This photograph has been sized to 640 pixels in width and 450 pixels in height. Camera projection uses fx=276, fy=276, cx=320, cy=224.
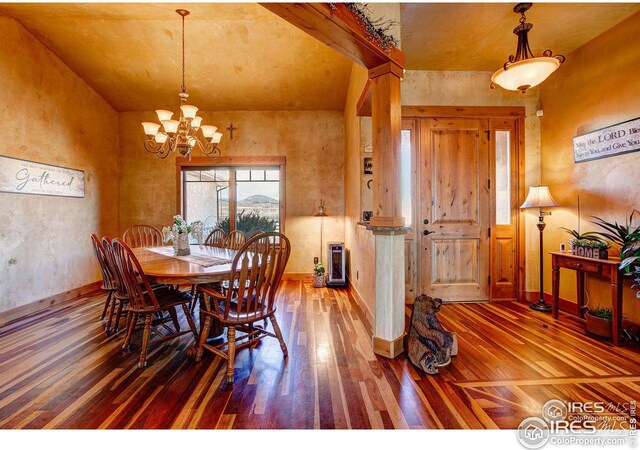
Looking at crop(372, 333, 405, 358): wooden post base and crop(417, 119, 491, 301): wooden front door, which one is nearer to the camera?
crop(372, 333, 405, 358): wooden post base

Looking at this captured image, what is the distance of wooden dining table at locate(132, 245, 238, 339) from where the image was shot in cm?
198

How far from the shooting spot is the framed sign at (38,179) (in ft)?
10.3

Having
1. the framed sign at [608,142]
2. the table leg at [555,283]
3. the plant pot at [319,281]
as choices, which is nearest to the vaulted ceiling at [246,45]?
the framed sign at [608,142]

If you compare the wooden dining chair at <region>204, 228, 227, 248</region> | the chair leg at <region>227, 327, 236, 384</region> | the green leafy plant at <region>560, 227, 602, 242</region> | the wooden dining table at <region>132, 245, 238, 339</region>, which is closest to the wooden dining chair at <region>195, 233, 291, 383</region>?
the chair leg at <region>227, 327, 236, 384</region>

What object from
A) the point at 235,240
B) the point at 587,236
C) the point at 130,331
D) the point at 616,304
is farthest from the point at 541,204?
the point at 130,331

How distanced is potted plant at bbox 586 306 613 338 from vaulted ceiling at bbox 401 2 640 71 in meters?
2.78

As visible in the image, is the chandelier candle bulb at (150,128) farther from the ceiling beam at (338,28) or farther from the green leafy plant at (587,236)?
the green leafy plant at (587,236)

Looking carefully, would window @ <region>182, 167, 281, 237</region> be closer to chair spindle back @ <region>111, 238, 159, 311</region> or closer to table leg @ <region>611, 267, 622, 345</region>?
chair spindle back @ <region>111, 238, 159, 311</region>

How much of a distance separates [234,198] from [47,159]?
249cm

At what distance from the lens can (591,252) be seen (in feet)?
8.68

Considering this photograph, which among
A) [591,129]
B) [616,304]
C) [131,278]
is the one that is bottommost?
[616,304]

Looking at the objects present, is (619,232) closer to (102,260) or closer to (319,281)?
(319,281)

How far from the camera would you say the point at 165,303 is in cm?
224

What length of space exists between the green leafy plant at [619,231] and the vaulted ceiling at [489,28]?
187 cm
